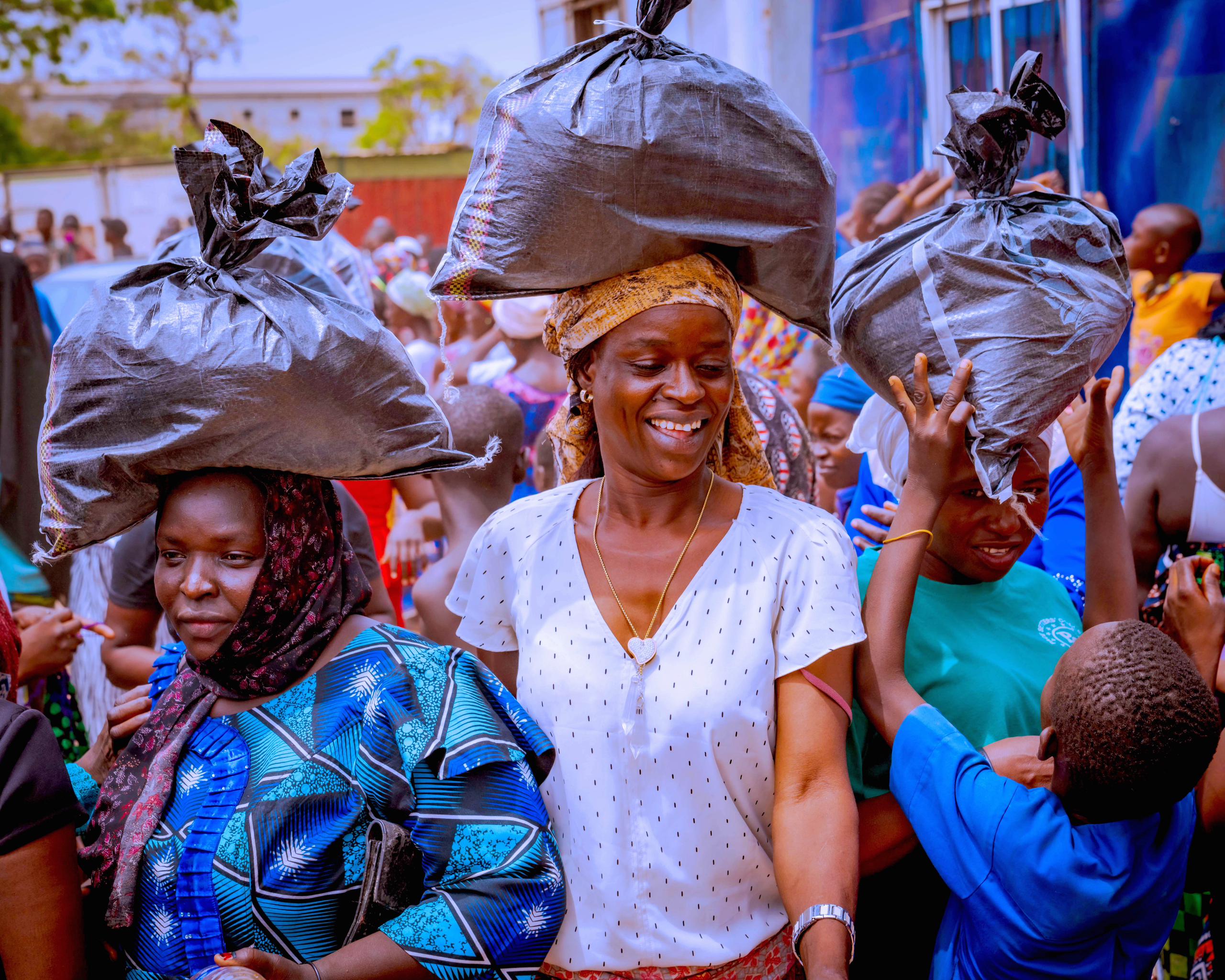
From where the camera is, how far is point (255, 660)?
2.11 meters

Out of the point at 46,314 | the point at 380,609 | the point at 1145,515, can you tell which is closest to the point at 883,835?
the point at 1145,515

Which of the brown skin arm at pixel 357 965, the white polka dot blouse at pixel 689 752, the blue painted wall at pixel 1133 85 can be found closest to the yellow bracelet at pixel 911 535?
the white polka dot blouse at pixel 689 752

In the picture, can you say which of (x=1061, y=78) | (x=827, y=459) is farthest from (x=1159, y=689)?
(x=1061, y=78)

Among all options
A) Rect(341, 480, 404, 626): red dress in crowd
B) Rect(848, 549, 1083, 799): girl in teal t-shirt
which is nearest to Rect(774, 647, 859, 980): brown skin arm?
Rect(848, 549, 1083, 799): girl in teal t-shirt

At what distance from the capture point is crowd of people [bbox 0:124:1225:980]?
185 cm

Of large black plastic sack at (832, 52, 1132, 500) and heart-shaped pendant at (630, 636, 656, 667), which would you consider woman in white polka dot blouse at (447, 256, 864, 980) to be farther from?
large black plastic sack at (832, 52, 1132, 500)

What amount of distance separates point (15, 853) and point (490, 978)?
0.81m

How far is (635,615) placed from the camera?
2129mm

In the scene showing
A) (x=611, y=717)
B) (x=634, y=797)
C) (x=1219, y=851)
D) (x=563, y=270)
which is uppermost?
(x=563, y=270)

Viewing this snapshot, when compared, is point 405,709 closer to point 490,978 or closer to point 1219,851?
point 490,978

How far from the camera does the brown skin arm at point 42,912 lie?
5.80 ft

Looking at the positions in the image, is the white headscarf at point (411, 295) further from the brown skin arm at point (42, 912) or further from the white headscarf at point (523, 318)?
the brown skin arm at point (42, 912)

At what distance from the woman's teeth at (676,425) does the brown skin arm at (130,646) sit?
2.14 m

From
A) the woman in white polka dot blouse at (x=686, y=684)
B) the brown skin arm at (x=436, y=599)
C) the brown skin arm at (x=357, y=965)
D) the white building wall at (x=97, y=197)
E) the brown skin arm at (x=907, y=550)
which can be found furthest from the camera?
the white building wall at (x=97, y=197)
